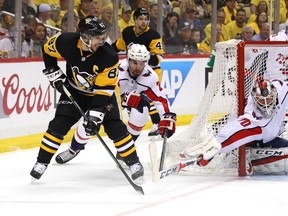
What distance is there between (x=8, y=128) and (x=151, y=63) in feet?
5.38

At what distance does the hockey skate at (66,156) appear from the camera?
693 cm

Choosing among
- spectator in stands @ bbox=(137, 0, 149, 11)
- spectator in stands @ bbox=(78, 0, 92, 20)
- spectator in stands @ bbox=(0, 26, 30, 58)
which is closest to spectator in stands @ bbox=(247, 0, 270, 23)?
spectator in stands @ bbox=(137, 0, 149, 11)

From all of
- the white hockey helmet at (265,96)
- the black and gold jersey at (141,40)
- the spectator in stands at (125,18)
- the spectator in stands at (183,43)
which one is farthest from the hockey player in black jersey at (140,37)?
the white hockey helmet at (265,96)

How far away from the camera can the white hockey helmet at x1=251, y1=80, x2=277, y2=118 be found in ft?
19.9

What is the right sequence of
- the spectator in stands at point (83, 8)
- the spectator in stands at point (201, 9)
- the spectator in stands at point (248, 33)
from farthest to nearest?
the spectator in stands at point (248, 33) < the spectator in stands at point (201, 9) < the spectator in stands at point (83, 8)

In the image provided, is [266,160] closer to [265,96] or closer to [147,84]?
[265,96]

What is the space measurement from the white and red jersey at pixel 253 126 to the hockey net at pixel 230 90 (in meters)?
0.16

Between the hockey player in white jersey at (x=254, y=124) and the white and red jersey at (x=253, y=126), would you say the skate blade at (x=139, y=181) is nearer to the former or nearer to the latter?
the hockey player in white jersey at (x=254, y=124)

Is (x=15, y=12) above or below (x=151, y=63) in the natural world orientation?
above

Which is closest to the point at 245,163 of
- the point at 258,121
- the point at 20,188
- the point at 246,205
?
the point at 258,121

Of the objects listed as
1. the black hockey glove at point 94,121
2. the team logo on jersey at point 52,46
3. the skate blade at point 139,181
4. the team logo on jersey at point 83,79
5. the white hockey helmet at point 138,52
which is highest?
the team logo on jersey at point 52,46

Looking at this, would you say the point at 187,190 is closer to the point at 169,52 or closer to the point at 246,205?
the point at 246,205

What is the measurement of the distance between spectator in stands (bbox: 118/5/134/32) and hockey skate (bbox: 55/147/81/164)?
120 inches

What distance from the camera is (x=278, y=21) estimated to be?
12156 millimetres
